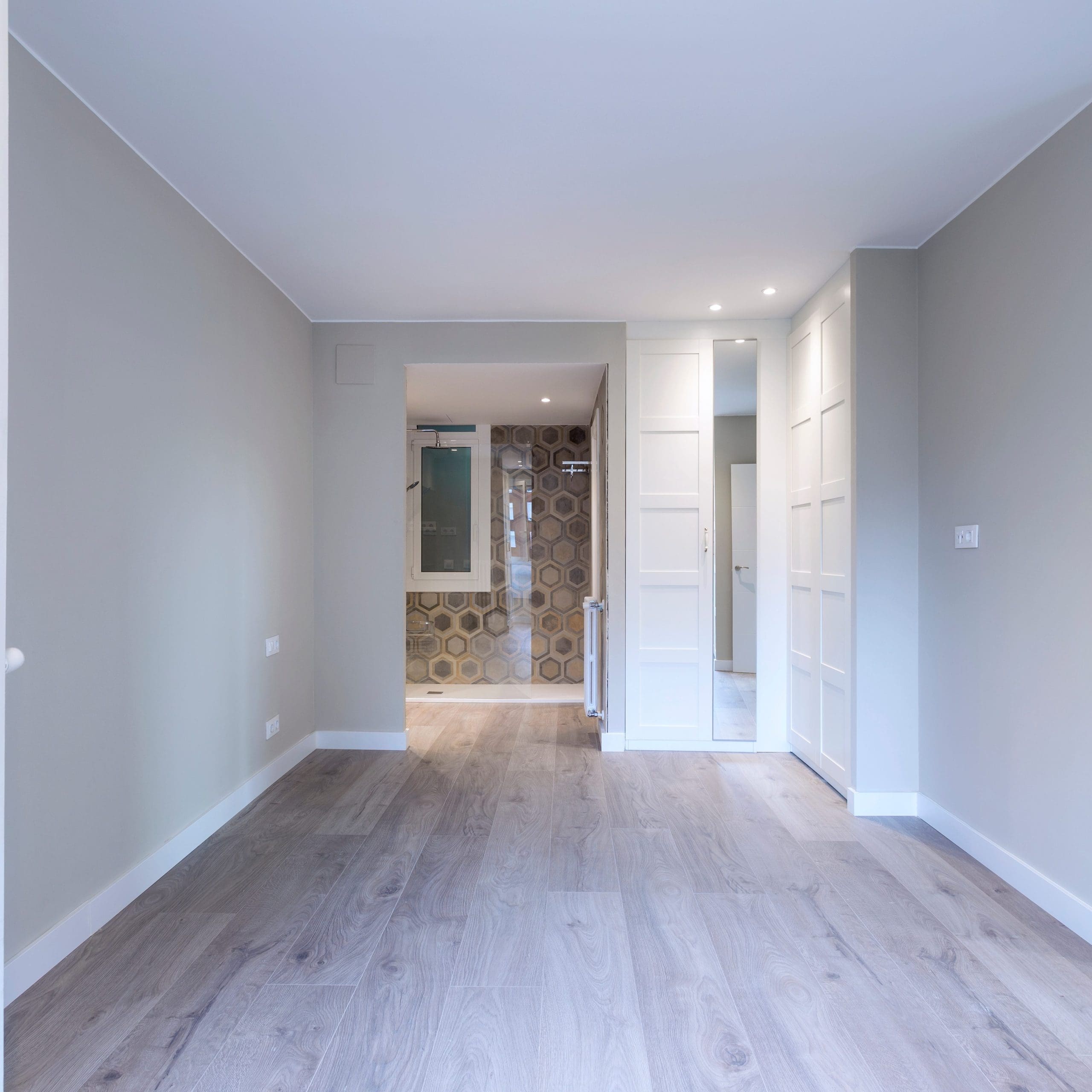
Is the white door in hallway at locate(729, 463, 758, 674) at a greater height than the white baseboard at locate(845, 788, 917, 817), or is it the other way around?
the white door in hallway at locate(729, 463, 758, 674)

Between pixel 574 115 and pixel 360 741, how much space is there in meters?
3.47

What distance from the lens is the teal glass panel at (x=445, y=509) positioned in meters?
6.46

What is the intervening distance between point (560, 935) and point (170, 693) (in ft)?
5.37

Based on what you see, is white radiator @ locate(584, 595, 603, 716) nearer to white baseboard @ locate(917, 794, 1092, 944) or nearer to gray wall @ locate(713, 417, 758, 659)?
gray wall @ locate(713, 417, 758, 659)

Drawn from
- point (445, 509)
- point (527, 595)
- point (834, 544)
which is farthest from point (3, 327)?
point (527, 595)

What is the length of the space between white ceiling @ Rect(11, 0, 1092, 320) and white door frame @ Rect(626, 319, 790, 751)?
2.98 ft

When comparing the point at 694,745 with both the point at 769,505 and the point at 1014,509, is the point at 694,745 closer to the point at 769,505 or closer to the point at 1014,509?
the point at 769,505

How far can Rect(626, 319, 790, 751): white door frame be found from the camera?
14.7 feet

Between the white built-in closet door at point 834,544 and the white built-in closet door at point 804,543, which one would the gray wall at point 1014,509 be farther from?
the white built-in closet door at point 804,543

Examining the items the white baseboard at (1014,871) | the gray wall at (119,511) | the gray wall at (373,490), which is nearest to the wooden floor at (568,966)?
the white baseboard at (1014,871)

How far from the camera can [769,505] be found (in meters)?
4.48

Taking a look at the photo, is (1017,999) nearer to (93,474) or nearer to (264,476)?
(93,474)

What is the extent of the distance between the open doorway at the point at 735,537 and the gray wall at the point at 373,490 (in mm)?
576

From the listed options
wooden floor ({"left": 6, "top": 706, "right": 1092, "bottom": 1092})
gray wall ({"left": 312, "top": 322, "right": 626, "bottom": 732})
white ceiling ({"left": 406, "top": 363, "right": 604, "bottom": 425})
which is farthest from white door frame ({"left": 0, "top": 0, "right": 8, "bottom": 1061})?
white ceiling ({"left": 406, "top": 363, "right": 604, "bottom": 425})
